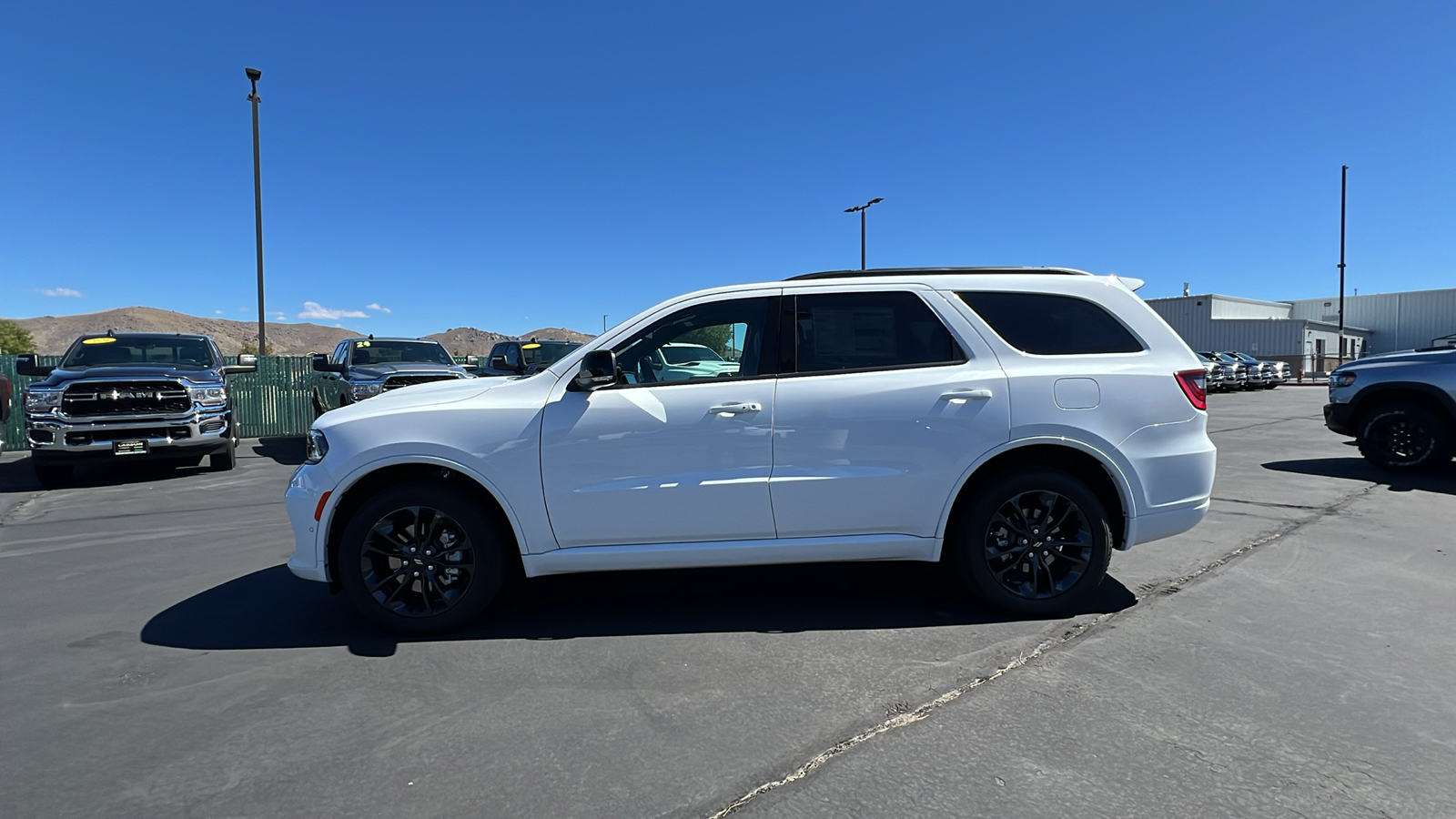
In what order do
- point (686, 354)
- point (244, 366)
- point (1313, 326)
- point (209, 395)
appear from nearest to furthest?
point (686, 354) < point (209, 395) < point (244, 366) < point (1313, 326)

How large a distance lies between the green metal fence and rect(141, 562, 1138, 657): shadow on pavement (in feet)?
41.8

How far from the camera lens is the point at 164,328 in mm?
113438

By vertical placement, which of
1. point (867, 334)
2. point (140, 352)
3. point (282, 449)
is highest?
point (140, 352)

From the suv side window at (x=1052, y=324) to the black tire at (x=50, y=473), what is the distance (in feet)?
35.2

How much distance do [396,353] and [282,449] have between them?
11.7 feet

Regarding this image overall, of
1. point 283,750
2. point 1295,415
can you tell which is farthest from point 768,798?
point 1295,415

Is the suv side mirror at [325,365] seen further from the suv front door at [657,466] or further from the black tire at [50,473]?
the suv front door at [657,466]

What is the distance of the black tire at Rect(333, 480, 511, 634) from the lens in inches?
149

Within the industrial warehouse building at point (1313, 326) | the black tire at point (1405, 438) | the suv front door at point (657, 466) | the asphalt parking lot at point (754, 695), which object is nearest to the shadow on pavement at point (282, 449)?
the asphalt parking lot at point (754, 695)

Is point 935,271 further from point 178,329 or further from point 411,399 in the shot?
point 178,329

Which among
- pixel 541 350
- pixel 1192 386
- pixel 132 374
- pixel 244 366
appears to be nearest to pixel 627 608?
pixel 1192 386

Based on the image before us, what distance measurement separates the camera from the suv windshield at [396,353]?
11.9m

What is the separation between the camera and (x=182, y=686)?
3.34 m

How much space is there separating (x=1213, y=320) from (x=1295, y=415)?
127 ft
